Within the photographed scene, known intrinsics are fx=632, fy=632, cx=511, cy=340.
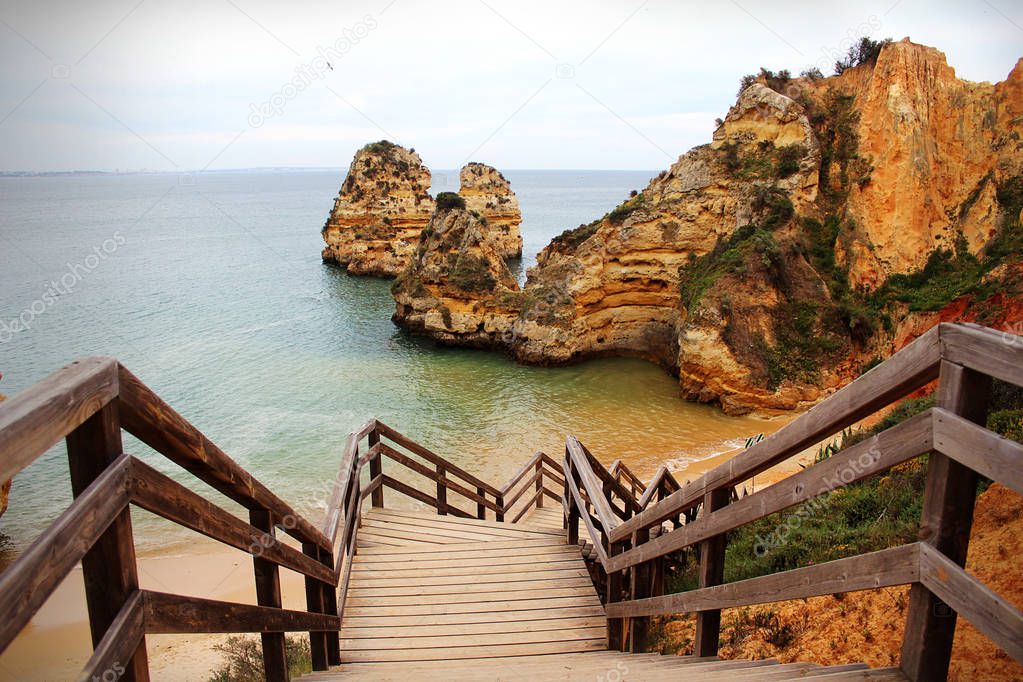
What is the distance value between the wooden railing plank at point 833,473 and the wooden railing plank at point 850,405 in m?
0.08

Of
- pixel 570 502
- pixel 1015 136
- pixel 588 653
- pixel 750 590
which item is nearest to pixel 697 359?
pixel 1015 136

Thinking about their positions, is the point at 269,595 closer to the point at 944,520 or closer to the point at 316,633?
the point at 316,633

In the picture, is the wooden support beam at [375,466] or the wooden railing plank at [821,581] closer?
the wooden railing plank at [821,581]

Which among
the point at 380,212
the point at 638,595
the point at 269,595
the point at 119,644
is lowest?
the point at 638,595

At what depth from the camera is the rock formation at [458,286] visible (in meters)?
29.3

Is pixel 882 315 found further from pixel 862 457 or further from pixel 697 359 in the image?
pixel 862 457

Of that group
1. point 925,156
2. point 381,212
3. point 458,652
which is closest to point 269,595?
point 458,652

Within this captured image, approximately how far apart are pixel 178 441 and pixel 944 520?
2270 mm

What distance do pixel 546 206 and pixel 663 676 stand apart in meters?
131

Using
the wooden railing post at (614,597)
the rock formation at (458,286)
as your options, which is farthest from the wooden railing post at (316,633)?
the rock formation at (458,286)

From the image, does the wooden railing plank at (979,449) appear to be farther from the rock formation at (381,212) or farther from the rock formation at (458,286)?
the rock formation at (381,212)

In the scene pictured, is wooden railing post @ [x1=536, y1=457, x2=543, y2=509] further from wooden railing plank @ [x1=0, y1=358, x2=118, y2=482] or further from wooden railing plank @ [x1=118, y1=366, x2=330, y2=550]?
wooden railing plank @ [x1=0, y1=358, x2=118, y2=482]

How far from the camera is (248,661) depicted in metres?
8.23

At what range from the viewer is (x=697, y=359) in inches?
855
